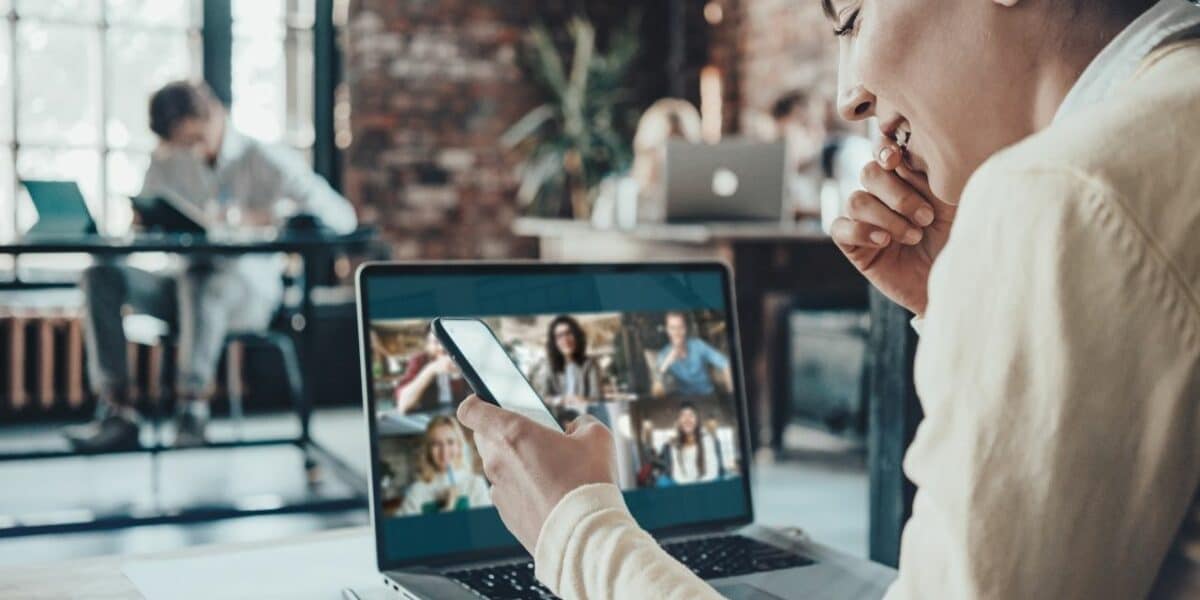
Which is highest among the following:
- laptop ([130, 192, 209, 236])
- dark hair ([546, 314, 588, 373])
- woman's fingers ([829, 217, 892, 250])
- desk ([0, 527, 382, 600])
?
laptop ([130, 192, 209, 236])

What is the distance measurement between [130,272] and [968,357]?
3.94 m

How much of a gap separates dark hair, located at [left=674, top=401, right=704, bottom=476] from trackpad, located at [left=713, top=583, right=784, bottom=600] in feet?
0.59

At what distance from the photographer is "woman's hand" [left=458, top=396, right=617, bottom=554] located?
0.71 meters

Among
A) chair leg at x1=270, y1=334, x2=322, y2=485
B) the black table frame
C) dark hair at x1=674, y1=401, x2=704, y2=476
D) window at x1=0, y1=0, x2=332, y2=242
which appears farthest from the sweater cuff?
window at x1=0, y1=0, x2=332, y2=242

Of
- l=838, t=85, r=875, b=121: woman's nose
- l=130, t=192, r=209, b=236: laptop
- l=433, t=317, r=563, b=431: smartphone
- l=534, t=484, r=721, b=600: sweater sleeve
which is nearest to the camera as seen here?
l=534, t=484, r=721, b=600: sweater sleeve

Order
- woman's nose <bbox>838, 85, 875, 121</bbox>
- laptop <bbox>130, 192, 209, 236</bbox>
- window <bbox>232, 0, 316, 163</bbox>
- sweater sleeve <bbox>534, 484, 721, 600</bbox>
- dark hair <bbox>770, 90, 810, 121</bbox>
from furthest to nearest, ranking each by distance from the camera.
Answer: window <bbox>232, 0, 316, 163</bbox> < dark hair <bbox>770, 90, 810, 121</bbox> < laptop <bbox>130, 192, 209, 236</bbox> < woman's nose <bbox>838, 85, 875, 121</bbox> < sweater sleeve <bbox>534, 484, 721, 600</bbox>

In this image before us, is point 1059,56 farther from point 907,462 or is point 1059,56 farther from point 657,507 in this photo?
point 657,507

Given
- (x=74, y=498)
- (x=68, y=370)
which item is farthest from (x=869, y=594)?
(x=68, y=370)

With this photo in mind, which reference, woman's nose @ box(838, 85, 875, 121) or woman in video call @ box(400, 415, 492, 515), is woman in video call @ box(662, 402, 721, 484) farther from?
woman's nose @ box(838, 85, 875, 121)

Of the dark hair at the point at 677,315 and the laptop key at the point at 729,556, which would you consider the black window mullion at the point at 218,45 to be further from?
the laptop key at the point at 729,556

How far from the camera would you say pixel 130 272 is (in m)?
4.07

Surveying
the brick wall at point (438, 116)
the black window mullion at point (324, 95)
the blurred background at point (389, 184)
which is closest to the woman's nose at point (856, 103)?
the blurred background at point (389, 184)

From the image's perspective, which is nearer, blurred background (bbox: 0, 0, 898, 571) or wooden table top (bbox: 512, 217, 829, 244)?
blurred background (bbox: 0, 0, 898, 571)

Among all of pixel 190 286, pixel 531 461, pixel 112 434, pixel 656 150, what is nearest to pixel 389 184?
pixel 656 150
